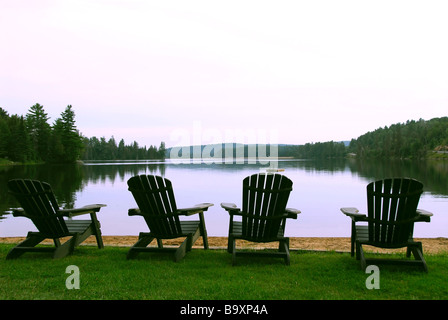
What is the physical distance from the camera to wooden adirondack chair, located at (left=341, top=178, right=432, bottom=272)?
4039 mm

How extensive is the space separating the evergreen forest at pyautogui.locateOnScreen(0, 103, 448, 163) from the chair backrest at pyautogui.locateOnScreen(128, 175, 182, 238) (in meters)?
66.8

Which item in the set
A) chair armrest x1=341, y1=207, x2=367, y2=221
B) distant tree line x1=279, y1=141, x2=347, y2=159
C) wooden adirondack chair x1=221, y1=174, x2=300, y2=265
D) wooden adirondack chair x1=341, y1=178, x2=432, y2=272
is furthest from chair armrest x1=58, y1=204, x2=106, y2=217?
distant tree line x1=279, y1=141, x2=347, y2=159

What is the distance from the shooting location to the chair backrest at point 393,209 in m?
4.05

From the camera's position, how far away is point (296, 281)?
3.55 m

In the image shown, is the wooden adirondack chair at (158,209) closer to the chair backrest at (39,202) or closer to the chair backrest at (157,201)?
the chair backrest at (157,201)

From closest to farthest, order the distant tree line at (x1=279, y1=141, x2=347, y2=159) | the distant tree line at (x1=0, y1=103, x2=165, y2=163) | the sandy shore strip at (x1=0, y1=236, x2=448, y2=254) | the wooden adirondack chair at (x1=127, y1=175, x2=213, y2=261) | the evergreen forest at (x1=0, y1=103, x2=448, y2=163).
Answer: the wooden adirondack chair at (x1=127, y1=175, x2=213, y2=261), the sandy shore strip at (x1=0, y1=236, x2=448, y2=254), the distant tree line at (x1=0, y1=103, x2=165, y2=163), the evergreen forest at (x1=0, y1=103, x2=448, y2=163), the distant tree line at (x1=279, y1=141, x2=347, y2=159)

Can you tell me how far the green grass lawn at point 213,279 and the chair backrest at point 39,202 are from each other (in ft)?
1.42

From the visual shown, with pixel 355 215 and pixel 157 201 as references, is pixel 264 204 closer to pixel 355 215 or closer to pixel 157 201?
pixel 355 215

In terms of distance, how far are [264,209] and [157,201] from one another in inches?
53.8

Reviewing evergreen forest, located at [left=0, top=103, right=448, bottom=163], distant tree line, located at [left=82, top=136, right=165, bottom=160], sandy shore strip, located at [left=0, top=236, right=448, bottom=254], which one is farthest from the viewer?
distant tree line, located at [left=82, top=136, right=165, bottom=160]

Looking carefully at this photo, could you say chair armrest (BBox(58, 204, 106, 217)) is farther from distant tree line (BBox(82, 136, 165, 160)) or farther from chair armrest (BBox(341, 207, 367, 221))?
distant tree line (BBox(82, 136, 165, 160))

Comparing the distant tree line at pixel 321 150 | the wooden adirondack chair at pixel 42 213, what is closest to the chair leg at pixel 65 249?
the wooden adirondack chair at pixel 42 213
